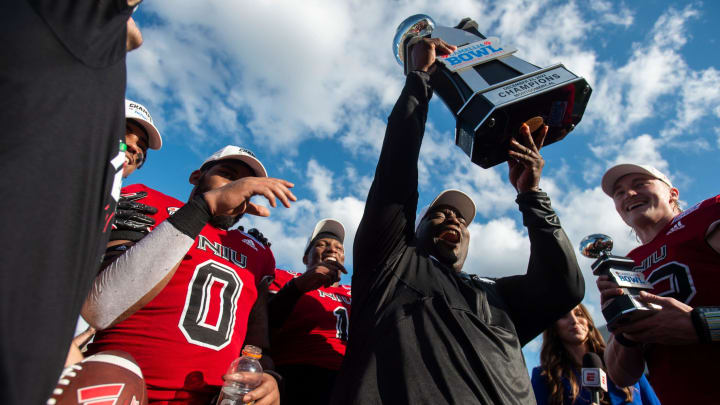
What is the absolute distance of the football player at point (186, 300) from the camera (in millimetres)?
1830

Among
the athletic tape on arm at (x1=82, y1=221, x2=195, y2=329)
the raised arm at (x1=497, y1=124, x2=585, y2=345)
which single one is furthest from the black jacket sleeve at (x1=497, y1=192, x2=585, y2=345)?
the athletic tape on arm at (x1=82, y1=221, x2=195, y2=329)

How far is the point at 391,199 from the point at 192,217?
1.11 meters

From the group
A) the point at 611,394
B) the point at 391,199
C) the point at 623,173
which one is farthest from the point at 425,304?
the point at 611,394

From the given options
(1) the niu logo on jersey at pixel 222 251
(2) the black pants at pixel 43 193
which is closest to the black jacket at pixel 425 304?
(1) the niu logo on jersey at pixel 222 251

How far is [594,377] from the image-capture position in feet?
10.4

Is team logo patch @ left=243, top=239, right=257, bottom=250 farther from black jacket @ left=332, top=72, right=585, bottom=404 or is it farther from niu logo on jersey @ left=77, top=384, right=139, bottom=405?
niu logo on jersey @ left=77, top=384, right=139, bottom=405

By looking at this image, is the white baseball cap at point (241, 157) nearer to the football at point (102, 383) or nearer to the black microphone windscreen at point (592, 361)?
the football at point (102, 383)

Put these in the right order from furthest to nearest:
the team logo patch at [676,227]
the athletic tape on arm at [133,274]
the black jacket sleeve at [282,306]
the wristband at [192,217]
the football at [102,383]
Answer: the team logo patch at [676,227] → the black jacket sleeve at [282,306] → the wristband at [192,217] → the athletic tape on arm at [133,274] → the football at [102,383]

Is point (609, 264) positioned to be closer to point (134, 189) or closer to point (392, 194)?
point (392, 194)

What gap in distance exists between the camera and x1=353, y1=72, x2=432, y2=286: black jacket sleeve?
8.04 ft

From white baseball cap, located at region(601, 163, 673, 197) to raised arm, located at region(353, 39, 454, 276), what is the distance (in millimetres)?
2261

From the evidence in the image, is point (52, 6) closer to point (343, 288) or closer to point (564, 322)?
point (343, 288)

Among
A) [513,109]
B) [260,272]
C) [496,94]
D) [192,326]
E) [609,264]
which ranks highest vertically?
[496,94]

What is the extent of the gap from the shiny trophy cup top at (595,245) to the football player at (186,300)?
7.40 ft
